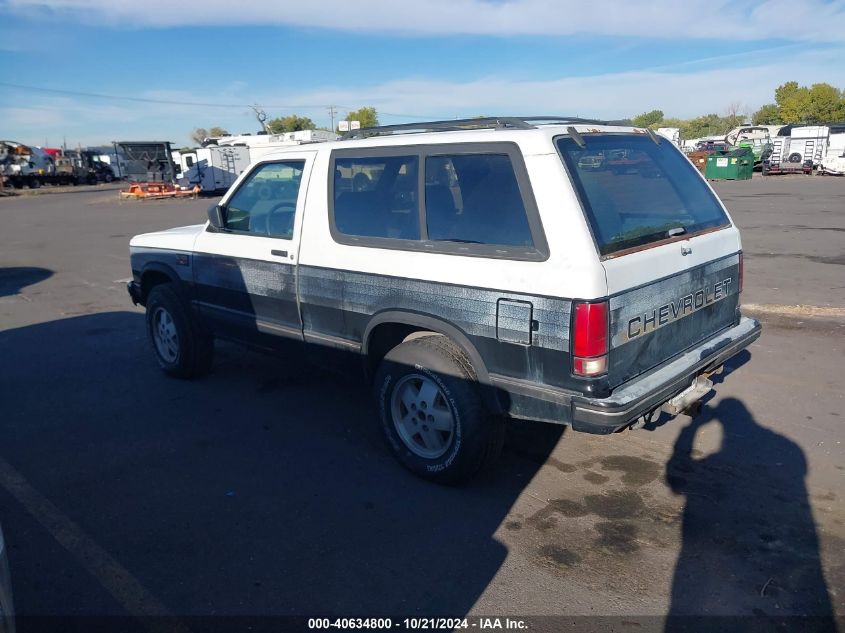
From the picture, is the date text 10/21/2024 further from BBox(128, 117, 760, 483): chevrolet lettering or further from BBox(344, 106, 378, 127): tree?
BBox(344, 106, 378, 127): tree

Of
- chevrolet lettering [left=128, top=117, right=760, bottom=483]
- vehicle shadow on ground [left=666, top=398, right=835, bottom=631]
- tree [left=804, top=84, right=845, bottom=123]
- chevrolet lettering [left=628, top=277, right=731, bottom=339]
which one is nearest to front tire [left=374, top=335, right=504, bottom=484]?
chevrolet lettering [left=128, top=117, right=760, bottom=483]

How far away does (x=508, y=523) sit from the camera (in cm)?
352

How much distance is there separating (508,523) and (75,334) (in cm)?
606

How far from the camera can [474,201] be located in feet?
11.9

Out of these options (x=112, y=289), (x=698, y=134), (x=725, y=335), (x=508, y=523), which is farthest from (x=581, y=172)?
(x=698, y=134)

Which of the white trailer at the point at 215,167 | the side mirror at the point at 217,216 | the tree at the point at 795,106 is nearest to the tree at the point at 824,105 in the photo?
the tree at the point at 795,106

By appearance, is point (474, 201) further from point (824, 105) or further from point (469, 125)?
point (824, 105)

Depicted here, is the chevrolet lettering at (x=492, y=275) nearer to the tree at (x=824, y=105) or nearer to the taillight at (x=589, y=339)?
the taillight at (x=589, y=339)

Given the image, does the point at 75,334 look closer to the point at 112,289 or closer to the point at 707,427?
the point at 112,289

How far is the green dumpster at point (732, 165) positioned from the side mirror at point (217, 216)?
32.9 metres

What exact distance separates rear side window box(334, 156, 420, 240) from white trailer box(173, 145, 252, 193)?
96.3ft

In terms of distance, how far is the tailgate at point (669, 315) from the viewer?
328 centimetres

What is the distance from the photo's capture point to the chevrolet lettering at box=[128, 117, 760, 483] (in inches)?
127

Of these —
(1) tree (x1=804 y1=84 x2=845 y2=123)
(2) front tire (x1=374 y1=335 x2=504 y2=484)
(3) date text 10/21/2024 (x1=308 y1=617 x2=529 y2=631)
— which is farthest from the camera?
(1) tree (x1=804 y1=84 x2=845 y2=123)
